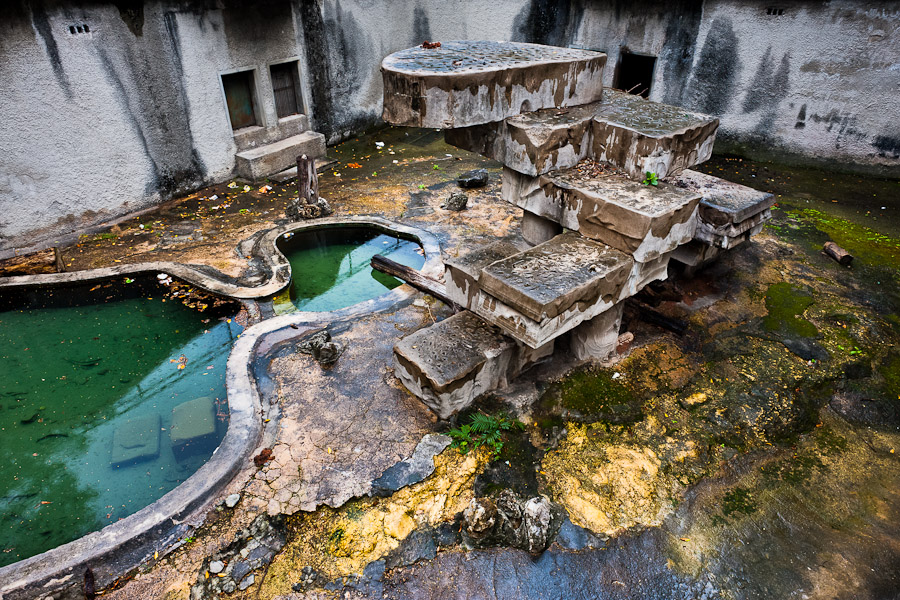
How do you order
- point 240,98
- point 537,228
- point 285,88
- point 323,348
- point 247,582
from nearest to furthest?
point 247,582, point 323,348, point 537,228, point 240,98, point 285,88

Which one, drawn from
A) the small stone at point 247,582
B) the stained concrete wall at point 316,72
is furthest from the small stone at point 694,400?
the stained concrete wall at point 316,72

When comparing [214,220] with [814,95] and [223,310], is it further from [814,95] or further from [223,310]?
[814,95]

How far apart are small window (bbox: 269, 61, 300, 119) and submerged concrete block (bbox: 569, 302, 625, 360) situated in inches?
307

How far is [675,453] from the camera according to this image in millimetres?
4602

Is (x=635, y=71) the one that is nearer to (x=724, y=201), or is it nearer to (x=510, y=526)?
(x=724, y=201)

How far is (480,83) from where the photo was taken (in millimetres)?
4789

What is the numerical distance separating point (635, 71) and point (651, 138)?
8.55 meters

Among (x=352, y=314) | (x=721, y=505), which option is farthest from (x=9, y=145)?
(x=721, y=505)

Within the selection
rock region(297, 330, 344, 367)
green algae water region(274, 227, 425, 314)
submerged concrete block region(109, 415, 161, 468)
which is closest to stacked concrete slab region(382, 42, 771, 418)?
rock region(297, 330, 344, 367)

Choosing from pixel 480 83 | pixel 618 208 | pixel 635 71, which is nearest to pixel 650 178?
pixel 618 208

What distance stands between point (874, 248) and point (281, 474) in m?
8.42

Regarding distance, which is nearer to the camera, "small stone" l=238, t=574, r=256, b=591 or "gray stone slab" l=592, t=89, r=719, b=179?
"small stone" l=238, t=574, r=256, b=591

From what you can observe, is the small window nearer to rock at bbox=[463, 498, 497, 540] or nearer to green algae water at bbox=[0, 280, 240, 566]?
green algae water at bbox=[0, 280, 240, 566]

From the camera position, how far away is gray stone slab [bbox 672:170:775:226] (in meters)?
5.80
